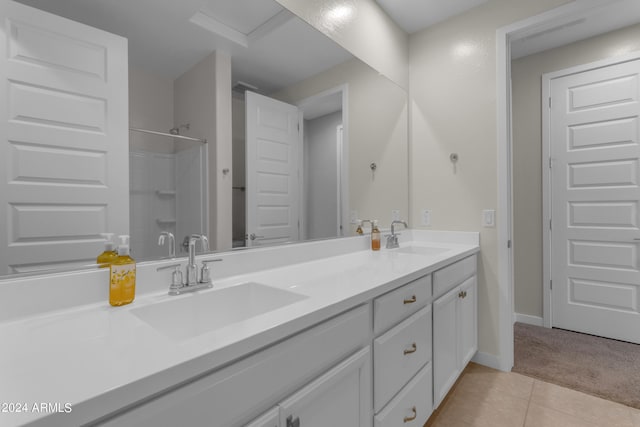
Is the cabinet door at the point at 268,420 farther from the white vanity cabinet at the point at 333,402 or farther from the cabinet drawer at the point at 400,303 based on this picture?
the cabinet drawer at the point at 400,303

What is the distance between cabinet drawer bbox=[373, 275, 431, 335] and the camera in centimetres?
108

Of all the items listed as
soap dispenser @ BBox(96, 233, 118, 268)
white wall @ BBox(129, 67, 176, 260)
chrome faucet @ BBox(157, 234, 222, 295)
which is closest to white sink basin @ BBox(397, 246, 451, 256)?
chrome faucet @ BBox(157, 234, 222, 295)

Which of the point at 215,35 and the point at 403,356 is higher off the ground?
the point at 215,35

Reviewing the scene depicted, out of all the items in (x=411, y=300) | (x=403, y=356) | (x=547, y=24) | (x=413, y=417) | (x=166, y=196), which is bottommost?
(x=413, y=417)

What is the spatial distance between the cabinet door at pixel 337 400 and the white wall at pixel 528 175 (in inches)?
101

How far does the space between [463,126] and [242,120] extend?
162 cm

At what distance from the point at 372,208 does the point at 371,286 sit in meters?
1.08

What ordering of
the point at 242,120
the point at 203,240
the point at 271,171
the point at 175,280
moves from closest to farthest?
1. the point at 175,280
2. the point at 203,240
3. the point at 242,120
4. the point at 271,171

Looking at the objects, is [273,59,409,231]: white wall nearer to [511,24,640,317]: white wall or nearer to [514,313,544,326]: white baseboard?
[511,24,640,317]: white wall

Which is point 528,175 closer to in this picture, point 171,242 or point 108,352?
point 171,242

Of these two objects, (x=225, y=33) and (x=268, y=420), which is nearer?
(x=268, y=420)

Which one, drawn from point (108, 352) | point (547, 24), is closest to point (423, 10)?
point (547, 24)

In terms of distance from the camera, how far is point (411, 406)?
1301 mm

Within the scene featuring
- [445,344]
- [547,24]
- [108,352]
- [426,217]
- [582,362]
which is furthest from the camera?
[426,217]
